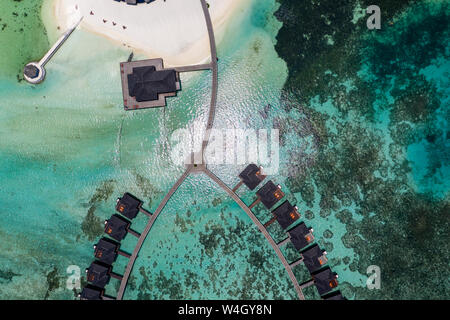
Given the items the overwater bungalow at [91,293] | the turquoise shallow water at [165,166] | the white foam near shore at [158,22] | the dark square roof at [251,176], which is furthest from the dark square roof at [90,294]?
the white foam near shore at [158,22]

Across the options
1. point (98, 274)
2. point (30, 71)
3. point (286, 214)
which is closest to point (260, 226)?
point (286, 214)

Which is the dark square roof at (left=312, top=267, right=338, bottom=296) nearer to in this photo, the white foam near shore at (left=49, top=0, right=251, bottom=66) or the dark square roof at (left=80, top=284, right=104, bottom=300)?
the dark square roof at (left=80, top=284, right=104, bottom=300)

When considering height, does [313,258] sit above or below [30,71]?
below

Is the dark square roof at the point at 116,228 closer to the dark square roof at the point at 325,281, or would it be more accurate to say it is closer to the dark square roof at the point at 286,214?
the dark square roof at the point at 286,214

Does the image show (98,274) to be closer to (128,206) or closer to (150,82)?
(128,206)

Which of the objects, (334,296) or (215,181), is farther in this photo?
(215,181)
